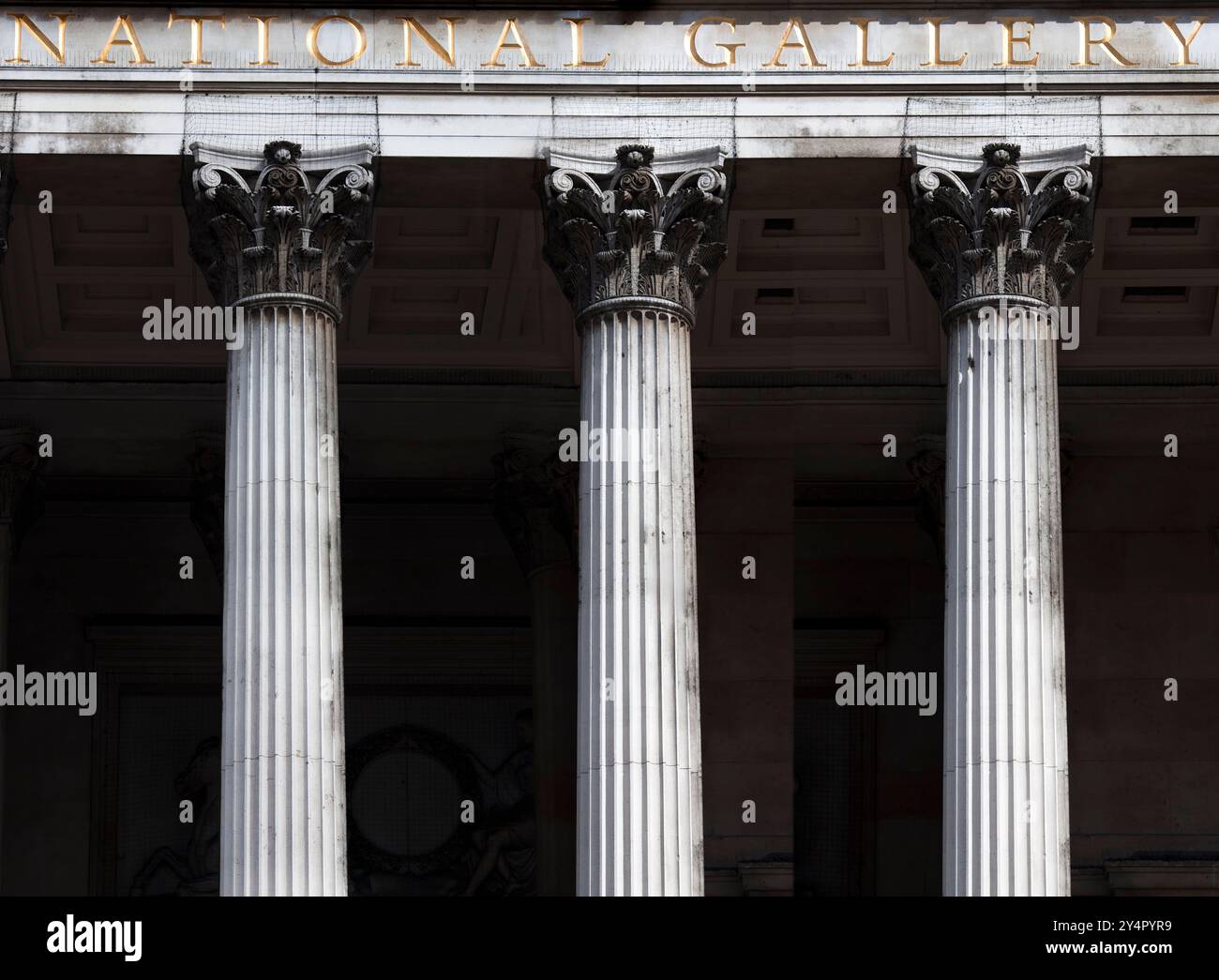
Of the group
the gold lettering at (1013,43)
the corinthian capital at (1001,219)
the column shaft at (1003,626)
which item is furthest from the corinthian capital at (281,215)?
the gold lettering at (1013,43)

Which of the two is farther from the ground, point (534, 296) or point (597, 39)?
point (597, 39)

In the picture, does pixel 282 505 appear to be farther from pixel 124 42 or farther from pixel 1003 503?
pixel 1003 503

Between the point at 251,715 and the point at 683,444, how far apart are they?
290 inches

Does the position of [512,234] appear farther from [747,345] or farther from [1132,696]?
[1132,696]

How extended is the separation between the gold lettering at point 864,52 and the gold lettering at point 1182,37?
4143 millimetres

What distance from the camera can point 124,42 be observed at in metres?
58.8

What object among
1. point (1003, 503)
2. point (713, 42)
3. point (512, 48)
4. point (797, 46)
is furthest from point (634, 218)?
point (1003, 503)

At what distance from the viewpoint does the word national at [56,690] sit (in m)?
68.4

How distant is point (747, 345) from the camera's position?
6769 cm

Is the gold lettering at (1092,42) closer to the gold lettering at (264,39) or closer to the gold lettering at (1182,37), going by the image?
the gold lettering at (1182,37)

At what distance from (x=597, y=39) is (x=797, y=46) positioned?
296 centimetres

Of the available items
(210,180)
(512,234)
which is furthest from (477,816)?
(210,180)

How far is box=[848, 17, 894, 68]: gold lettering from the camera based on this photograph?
5896 centimetres
